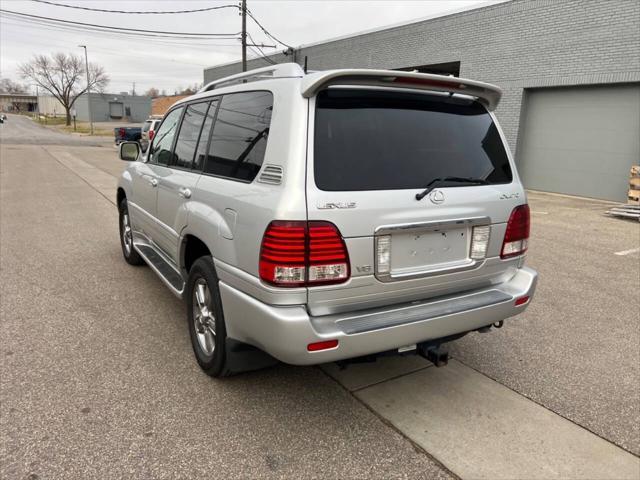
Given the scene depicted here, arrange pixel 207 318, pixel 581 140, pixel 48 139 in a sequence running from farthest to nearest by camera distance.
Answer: pixel 48 139 → pixel 581 140 → pixel 207 318

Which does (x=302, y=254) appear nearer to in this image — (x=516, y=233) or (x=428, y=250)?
(x=428, y=250)

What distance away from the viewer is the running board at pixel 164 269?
3668 mm

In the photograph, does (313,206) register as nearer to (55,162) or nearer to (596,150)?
(596,150)

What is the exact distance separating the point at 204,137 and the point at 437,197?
5.73 ft

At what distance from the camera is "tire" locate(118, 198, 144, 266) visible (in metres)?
5.59

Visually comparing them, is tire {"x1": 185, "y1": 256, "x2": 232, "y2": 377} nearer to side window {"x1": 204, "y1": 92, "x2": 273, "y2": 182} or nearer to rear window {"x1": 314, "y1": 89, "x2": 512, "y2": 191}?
side window {"x1": 204, "y1": 92, "x2": 273, "y2": 182}

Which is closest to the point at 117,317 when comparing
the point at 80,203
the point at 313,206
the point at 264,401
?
the point at 264,401

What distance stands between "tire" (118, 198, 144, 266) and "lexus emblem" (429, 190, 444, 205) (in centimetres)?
393

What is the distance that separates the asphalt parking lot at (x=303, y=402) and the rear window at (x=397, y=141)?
137 cm

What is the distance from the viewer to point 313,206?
7.59 ft

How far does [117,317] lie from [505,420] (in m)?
3.19

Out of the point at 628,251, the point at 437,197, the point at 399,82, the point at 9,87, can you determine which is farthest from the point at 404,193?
the point at 9,87

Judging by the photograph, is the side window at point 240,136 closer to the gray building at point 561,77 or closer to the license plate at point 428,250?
the license plate at point 428,250

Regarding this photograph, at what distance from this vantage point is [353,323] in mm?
2449
